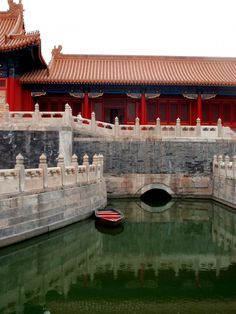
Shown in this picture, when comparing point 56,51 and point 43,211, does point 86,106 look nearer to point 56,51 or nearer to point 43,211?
point 56,51

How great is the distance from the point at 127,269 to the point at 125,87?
57.9 ft

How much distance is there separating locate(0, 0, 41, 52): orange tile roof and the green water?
11717mm

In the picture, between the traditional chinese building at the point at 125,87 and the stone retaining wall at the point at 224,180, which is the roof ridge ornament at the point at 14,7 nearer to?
the traditional chinese building at the point at 125,87

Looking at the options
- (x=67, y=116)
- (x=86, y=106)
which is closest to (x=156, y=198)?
(x=86, y=106)

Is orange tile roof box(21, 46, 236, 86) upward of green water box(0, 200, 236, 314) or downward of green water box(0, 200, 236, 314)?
upward

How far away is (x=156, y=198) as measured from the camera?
2552cm

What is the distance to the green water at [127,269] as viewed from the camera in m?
10.0

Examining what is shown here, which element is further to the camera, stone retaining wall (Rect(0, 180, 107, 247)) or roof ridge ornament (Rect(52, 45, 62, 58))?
roof ridge ornament (Rect(52, 45, 62, 58))

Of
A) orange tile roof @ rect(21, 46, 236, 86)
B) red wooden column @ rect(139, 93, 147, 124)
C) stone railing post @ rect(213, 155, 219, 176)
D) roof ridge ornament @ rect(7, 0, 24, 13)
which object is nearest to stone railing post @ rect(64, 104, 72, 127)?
orange tile roof @ rect(21, 46, 236, 86)

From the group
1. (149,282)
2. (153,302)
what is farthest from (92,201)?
(153,302)

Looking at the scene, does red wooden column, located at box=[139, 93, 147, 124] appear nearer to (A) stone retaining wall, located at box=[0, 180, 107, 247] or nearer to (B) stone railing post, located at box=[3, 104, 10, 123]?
(A) stone retaining wall, located at box=[0, 180, 107, 247]

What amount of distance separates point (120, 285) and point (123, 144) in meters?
13.1

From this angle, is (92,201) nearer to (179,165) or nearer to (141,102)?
(179,165)

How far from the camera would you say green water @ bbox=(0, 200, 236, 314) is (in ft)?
32.8
